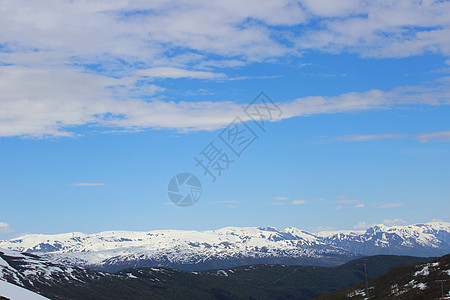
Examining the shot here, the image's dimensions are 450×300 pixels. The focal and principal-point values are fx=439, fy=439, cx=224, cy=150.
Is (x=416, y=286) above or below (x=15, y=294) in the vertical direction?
below

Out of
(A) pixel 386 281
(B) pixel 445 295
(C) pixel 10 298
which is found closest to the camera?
(C) pixel 10 298

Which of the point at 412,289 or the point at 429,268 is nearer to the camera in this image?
the point at 412,289

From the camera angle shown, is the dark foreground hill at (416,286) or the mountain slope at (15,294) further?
the dark foreground hill at (416,286)

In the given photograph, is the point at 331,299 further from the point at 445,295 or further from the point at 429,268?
the point at 445,295

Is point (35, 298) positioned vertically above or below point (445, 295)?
above

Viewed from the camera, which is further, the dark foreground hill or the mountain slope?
the dark foreground hill

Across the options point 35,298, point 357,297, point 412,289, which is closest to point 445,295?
point 412,289

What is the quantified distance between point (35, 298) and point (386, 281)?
159687mm

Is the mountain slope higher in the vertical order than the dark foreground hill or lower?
higher

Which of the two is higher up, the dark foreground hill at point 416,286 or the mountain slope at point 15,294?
the mountain slope at point 15,294

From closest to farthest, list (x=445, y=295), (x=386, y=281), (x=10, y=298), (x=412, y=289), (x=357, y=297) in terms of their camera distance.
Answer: (x=10, y=298) < (x=445, y=295) < (x=412, y=289) < (x=357, y=297) < (x=386, y=281)

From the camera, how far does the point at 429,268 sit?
18162cm

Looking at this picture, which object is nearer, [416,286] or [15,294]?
[15,294]

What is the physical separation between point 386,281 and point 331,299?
25633 mm
